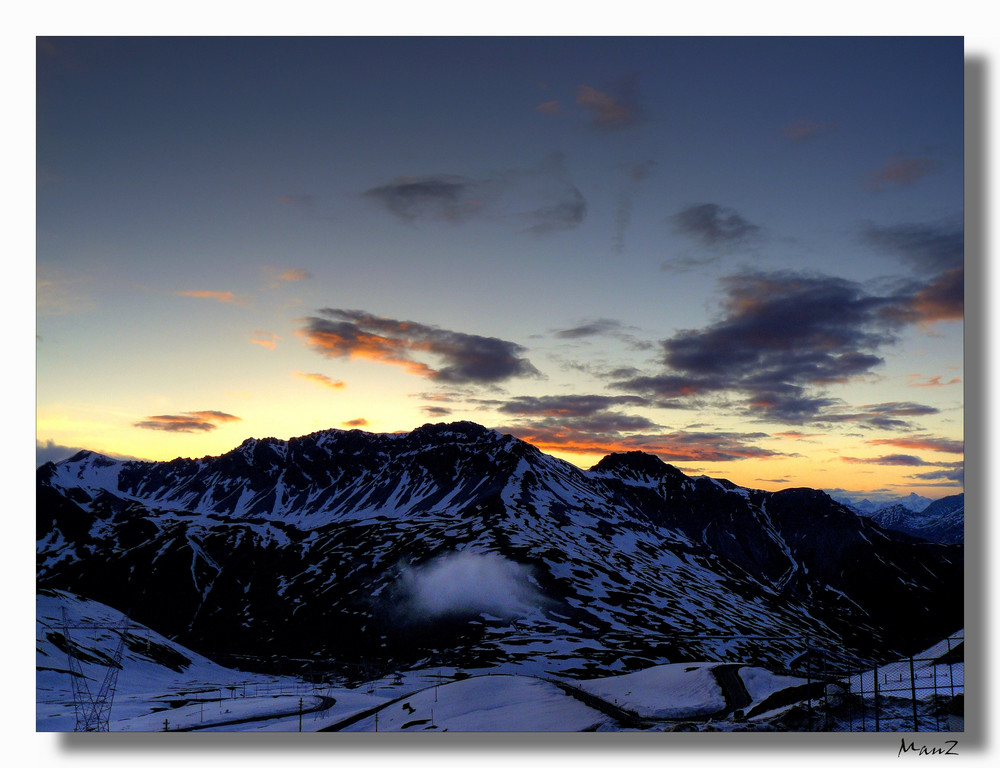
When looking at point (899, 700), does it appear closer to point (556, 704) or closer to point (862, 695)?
point (862, 695)

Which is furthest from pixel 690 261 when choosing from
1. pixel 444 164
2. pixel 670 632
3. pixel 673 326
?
pixel 670 632

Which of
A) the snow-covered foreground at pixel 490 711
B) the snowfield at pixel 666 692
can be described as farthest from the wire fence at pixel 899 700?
the snow-covered foreground at pixel 490 711

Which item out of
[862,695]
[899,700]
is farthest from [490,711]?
[899,700]

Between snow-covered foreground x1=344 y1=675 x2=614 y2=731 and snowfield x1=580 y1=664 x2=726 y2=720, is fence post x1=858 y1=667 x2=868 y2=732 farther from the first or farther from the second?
snow-covered foreground x1=344 y1=675 x2=614 y2=731

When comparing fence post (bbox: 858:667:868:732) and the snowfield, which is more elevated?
fence post (bbox: 858:667:868:732)

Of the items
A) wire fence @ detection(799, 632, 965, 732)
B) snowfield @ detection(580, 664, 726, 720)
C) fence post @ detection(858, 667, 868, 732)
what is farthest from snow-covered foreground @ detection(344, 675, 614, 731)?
fence post @ detection(858, 667, 868, 732)

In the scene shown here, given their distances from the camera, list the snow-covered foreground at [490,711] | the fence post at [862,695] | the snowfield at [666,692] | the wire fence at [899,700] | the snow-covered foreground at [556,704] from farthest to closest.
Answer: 1. the snowfield at [666,692]
2. the snow-covered foreground at [490,711]
3. the snow-covered foreground at [556,704]
4. the fence post at [862,695]
5. the wire fence at [899,700]

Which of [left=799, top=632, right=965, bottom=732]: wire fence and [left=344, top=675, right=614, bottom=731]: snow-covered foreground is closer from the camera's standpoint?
[left=799, top=632, right=965, bottom=732]: wire fence

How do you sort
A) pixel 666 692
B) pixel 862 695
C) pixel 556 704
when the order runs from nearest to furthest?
pixel 862 695
pixel 556 704
pixel 666 692

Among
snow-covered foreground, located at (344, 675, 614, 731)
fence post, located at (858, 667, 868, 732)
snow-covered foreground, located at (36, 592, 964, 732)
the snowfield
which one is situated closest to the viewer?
fence post, located at (858, 667, 868, 732)

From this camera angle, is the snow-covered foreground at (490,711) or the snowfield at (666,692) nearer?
the snow-covered foreground at (490,711)

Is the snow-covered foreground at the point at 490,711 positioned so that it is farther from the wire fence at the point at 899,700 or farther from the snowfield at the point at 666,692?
the wire fence at the point at 899,700
